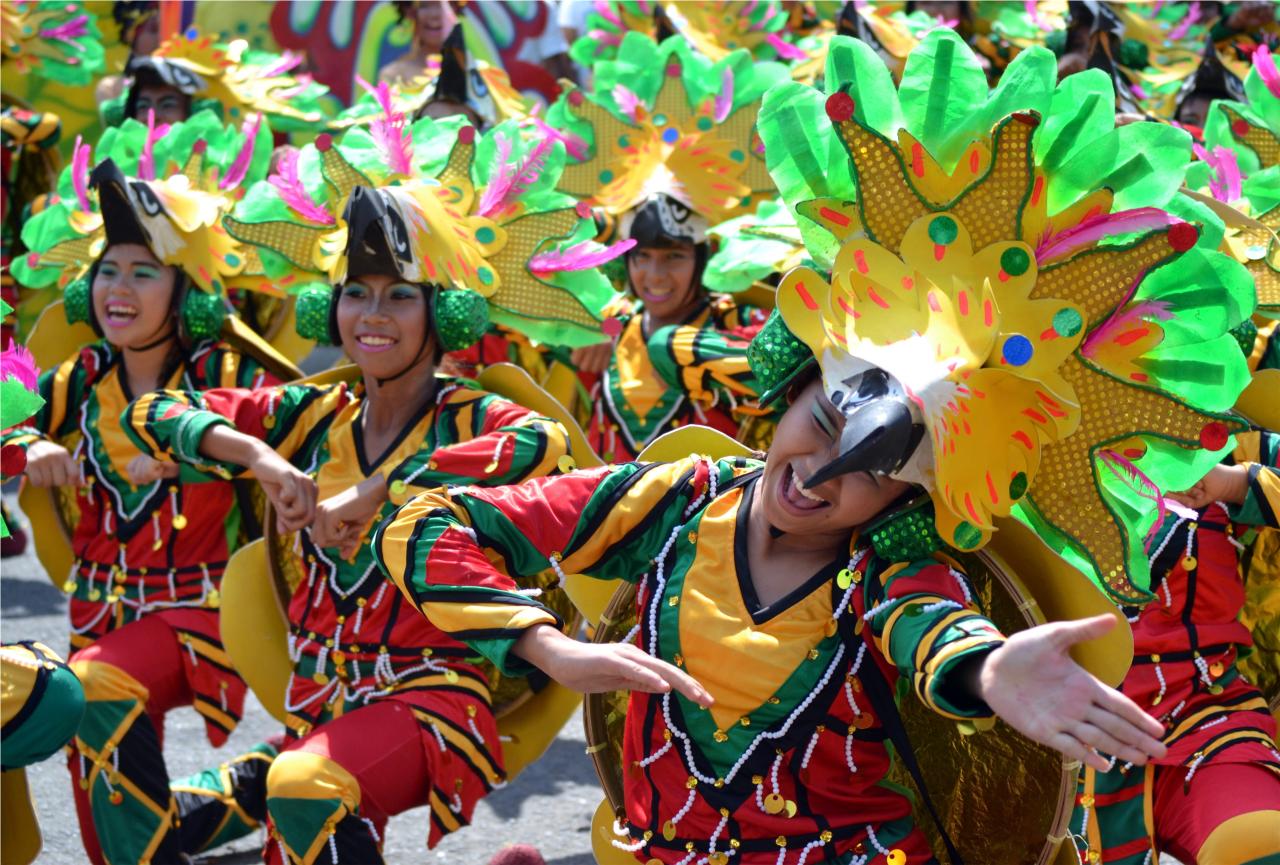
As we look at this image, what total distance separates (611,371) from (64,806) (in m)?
1.96

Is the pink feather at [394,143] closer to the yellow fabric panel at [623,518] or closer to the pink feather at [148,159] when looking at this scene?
the pink feather at [148,159]

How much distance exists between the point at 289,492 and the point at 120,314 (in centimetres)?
120

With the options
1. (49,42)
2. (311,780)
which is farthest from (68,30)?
(311,780)

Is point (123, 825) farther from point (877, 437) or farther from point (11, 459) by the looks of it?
point (877, 437)

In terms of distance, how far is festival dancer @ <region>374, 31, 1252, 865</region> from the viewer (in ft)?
8.30

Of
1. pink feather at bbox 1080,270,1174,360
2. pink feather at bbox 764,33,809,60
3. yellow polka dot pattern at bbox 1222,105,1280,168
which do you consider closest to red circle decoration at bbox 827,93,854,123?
pink feather at bbox 1080,270,1174,360

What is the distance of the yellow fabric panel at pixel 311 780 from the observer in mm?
3318

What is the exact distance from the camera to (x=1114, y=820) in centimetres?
364

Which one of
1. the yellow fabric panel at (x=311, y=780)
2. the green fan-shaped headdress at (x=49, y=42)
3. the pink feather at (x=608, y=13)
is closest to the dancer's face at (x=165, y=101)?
the green fan-shaped headdress at (x=49, y=42)

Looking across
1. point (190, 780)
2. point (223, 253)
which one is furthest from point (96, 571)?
point (223, 253)

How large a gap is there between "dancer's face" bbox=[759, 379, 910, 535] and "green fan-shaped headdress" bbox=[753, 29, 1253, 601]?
8 cm

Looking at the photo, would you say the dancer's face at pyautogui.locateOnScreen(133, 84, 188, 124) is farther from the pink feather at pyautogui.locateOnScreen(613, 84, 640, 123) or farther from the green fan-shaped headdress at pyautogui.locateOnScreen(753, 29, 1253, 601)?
the green fan-shaped headdress at pyautogui.locateOnScreen(753, 29, 1253, 601)

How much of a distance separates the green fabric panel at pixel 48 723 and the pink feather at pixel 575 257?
1508mm

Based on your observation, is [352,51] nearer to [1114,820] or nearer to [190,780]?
[190,780]
